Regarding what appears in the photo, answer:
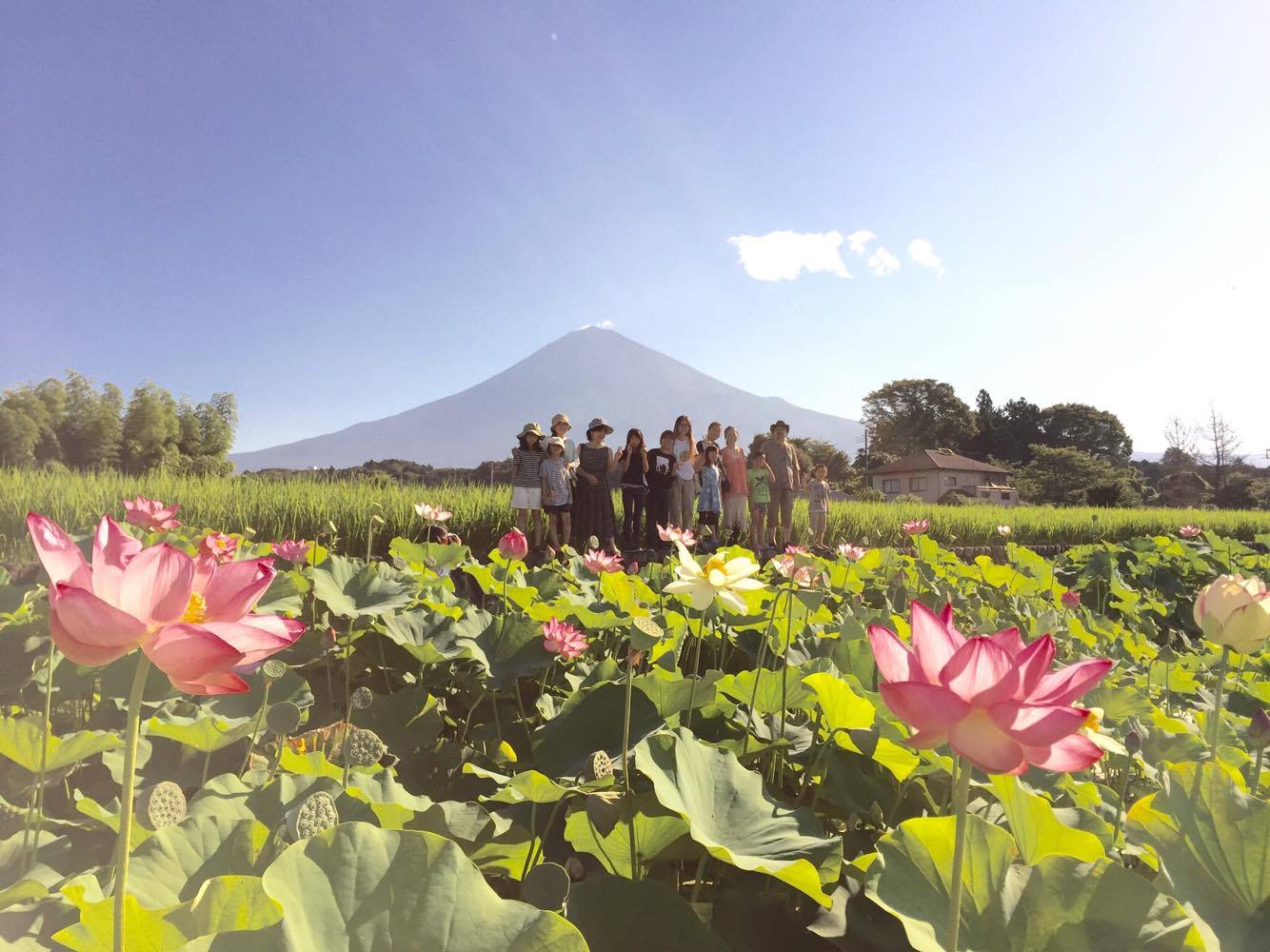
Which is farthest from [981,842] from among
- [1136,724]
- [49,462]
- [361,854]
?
[49,462]

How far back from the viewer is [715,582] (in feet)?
3.97

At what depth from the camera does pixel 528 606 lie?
71.6 inches

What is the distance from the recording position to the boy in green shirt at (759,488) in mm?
7602

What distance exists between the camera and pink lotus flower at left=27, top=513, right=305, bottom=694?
1.57ft

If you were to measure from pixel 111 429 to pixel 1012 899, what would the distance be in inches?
1283

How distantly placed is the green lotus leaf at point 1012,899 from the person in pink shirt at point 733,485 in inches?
275

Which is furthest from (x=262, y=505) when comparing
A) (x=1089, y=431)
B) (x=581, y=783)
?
(x=1089, y=431)

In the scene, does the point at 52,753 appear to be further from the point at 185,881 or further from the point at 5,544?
the point at 5,544

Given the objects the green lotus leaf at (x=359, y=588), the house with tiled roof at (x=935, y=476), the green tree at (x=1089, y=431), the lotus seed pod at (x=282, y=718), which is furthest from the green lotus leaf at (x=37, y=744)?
the green tree at (x=1089, y=431)

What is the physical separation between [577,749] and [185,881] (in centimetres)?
70

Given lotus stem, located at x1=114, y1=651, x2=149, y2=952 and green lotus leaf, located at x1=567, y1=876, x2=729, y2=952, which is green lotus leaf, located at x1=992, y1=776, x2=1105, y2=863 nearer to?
green lotus leaf, located at x1=567, y1=876, x2=729, y2=952

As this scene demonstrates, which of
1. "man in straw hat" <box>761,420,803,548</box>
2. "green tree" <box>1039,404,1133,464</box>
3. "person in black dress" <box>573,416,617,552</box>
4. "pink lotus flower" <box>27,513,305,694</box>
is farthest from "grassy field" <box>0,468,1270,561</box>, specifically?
"green tree" <box>1039,404,1133,464</box>

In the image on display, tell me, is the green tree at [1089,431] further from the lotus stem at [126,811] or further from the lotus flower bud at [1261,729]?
the lotus stem at [126,811]

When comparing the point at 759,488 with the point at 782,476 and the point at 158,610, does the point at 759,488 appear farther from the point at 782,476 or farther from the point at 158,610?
the point at 158,610
